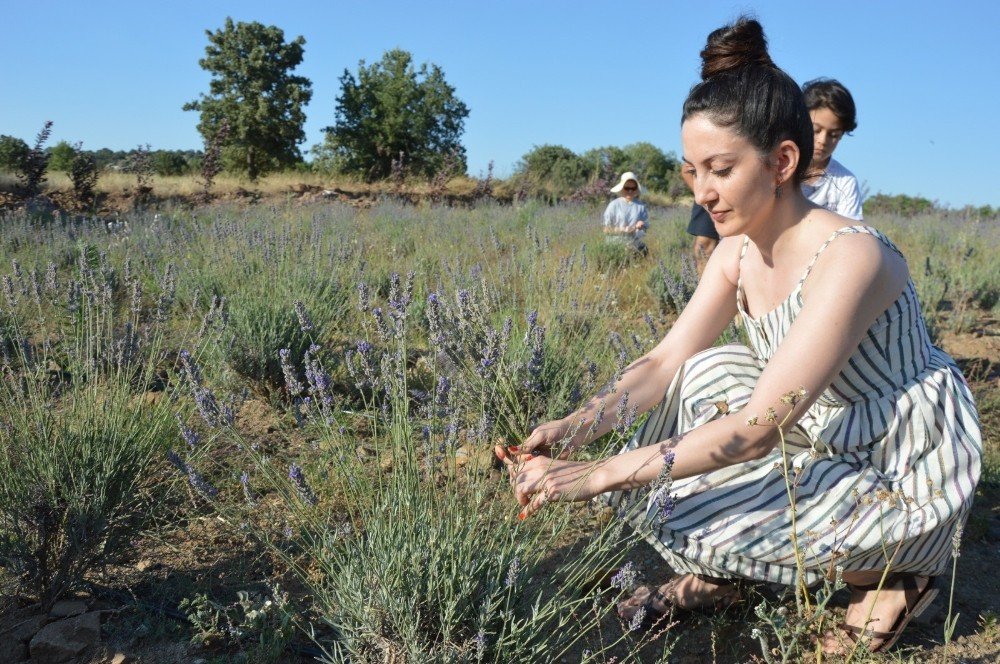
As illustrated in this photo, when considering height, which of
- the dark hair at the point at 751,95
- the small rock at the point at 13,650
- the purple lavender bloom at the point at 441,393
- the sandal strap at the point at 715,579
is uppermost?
the dark hair at the point at 751,95

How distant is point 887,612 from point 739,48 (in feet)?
4.65

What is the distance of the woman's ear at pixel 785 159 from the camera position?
5.42ft

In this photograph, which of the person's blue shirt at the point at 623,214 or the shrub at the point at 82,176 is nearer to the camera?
the person's blue shirt at the point at 623,214

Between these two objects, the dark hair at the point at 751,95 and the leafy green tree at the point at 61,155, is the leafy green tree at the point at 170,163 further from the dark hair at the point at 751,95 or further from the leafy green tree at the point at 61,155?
the dark hair at the point at 751,95

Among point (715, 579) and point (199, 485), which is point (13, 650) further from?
point (715, 579)

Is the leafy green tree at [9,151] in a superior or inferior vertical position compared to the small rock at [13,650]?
superior

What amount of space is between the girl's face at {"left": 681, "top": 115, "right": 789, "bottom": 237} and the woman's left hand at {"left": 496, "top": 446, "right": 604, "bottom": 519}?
670 millimetres

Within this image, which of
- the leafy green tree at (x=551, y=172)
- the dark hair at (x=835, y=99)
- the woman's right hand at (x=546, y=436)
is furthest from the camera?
the leafy green tree at (x=551, y=172)

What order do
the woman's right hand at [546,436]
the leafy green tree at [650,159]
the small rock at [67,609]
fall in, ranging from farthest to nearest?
the leafy green tree at [650,159]
the small rock at [67,609]
the woman's right hand at [546,436]

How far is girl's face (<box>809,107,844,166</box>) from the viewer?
10.7 feet

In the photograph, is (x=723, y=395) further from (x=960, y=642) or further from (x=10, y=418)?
(x=10, y=418)

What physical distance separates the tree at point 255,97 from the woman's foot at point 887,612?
87.7 ft

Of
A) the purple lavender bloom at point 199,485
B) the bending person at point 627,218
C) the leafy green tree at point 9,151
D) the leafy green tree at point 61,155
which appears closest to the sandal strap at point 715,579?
the purple lavender bloom at point 199,485

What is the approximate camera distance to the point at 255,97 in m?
26.6
